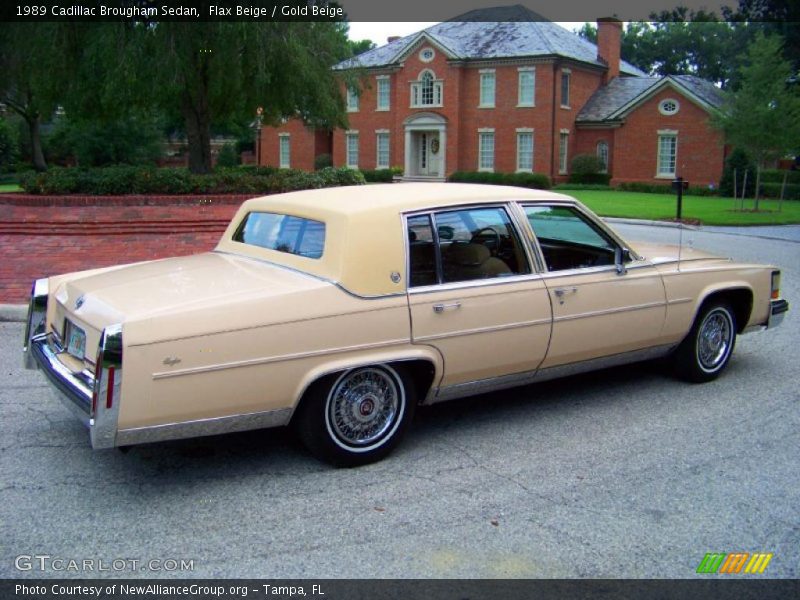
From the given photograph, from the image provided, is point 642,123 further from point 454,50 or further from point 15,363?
point 15,363

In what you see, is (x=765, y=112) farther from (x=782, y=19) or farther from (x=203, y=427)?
(x=203, y=427)

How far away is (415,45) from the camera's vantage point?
47469 mm

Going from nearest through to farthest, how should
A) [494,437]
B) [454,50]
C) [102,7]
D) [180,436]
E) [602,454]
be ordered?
[180,436]
[602,454]
[494,437]
[102,7]
[454,50]

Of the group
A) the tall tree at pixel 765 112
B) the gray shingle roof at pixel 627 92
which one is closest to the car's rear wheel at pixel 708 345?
the tall tree at pixel 765 112

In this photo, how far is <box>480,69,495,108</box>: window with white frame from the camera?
4669 centimetres

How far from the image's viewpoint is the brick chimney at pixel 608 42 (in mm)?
49031

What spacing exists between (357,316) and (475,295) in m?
0.85

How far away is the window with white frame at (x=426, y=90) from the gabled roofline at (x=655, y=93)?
31.4 ft

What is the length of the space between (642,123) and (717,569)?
4338 cm

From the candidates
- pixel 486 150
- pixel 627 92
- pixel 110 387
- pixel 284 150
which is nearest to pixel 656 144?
pixel 627 92

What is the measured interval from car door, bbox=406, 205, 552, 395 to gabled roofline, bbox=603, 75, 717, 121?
3917 centimetres

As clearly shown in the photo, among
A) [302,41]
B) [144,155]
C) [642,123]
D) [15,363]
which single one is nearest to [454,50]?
[642,123]

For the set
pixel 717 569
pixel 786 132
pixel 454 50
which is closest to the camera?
pixel 717 569

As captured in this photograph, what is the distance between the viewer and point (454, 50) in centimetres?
4703
